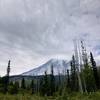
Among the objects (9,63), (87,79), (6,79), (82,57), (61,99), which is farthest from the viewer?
(9,63)

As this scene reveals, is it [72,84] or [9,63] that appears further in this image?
[9,63]

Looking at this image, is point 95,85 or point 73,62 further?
point 73,62

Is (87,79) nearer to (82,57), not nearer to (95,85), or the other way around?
(95,85)

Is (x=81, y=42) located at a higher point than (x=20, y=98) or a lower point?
higher

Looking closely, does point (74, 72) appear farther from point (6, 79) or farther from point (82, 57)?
point (6, 79)

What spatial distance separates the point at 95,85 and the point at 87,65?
22.3 feet

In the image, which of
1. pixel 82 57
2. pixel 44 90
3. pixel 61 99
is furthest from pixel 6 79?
pixel 61 99

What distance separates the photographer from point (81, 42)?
198 feet

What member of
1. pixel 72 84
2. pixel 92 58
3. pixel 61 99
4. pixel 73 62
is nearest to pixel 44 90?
pixel 72 84

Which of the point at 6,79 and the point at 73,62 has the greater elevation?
the point at 73,62

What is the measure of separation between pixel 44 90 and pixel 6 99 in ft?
184

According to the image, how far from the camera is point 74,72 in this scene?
66.1 metres

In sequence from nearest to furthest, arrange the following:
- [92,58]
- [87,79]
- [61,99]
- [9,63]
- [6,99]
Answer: [6,99], [61,99], [87,79], [92,58], [9,63]

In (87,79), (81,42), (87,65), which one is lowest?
(87,79)
